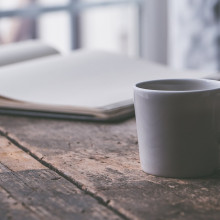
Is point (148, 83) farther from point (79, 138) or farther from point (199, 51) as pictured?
point (199, 51)

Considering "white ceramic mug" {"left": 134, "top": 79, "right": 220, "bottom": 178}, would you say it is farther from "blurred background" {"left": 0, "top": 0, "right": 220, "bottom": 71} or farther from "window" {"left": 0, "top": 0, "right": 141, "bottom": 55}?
"window" {"left": 0, "top": 0, "right": 141, "bottom": 55}

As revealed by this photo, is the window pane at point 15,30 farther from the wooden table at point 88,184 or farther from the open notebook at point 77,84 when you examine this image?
the wooden table at point 88,184

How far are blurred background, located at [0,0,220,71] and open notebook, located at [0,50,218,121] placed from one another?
160 cm

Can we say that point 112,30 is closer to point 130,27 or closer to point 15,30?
point 130,27

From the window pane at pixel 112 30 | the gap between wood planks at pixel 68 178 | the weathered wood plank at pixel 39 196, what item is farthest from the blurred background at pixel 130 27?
the weathered wood plank at pixel 39 196

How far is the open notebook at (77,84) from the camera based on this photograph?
87 cm

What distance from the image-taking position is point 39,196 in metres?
0.52

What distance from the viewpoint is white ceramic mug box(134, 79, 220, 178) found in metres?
0.55

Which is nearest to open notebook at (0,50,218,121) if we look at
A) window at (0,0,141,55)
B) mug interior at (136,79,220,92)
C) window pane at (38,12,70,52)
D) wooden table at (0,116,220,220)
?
wooden table at (0,116,220,220)

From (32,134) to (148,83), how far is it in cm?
24

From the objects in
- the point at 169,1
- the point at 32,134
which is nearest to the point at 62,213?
the point at 32,134

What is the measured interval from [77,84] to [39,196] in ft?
1.55

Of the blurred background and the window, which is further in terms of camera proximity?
the window

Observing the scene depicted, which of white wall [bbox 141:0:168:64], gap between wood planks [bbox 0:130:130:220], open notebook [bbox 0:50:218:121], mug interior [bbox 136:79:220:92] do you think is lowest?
white wall [bbox 141:0:168:64]
